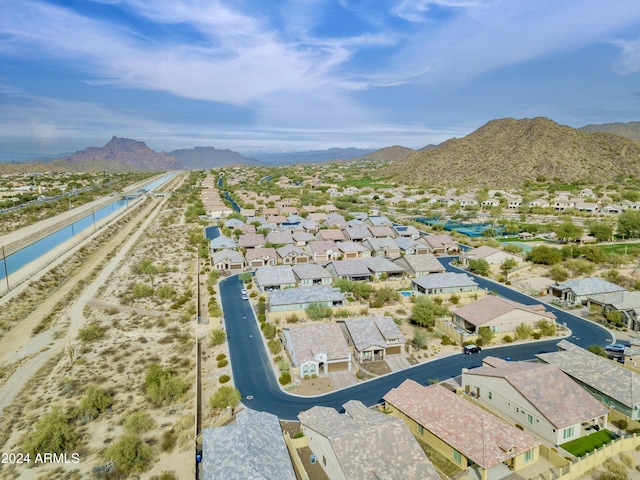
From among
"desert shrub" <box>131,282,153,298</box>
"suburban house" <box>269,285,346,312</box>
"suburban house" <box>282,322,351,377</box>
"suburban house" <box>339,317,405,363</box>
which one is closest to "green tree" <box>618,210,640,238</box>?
"suburban house" <box>269,285,346,312</box>

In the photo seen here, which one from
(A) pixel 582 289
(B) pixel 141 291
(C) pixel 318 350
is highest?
(A) pixel 582 289

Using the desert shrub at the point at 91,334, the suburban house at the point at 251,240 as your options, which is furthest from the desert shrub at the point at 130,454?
the suburban house at the point at 251,240

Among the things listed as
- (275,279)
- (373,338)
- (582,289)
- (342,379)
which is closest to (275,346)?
(342,379)

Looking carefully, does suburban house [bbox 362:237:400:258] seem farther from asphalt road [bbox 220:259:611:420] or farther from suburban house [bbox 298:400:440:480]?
suburban house [bbox 298:400:440:480]

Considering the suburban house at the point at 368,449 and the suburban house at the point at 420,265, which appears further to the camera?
the suburban house at the point at 420,265

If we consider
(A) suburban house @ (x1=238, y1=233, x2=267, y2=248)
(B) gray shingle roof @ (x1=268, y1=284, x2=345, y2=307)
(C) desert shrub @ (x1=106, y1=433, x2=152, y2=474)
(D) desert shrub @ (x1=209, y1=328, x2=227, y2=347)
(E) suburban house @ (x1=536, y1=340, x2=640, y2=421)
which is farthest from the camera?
(A) suburban house @ (x1=238, y1=233, x2=267, y2=248)

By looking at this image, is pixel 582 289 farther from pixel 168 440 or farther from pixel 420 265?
pixel 168 440

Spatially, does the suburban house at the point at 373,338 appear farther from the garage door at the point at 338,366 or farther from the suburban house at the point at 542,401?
the suburban house at the point at 542,401
